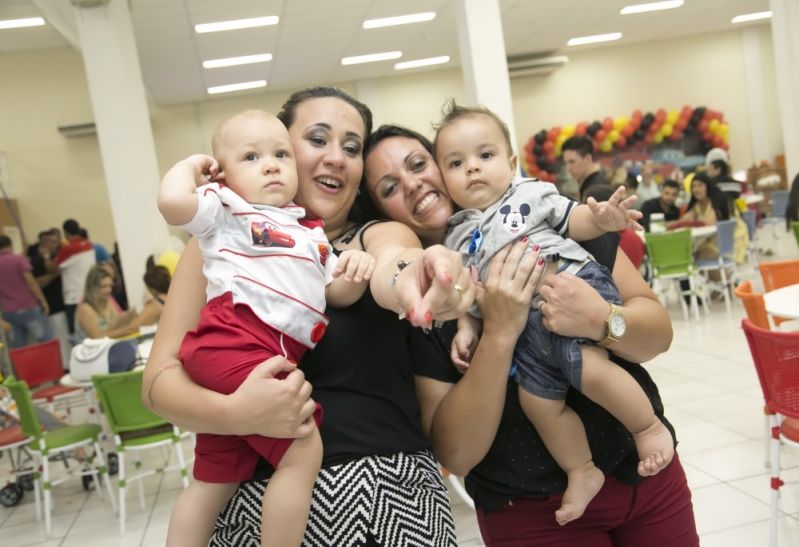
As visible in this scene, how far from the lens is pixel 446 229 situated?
1.73 metres

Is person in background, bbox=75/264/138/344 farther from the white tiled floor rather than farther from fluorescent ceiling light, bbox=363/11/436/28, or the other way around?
fluorescent ceiling light, bbox=363/11/436/28

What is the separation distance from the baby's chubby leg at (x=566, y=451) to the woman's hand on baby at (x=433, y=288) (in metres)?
0.48

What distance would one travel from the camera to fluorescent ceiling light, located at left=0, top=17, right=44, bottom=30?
398 inches

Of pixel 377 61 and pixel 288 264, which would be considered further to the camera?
pixel 377 61

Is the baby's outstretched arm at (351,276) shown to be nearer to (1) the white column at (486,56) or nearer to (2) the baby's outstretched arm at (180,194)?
(2) the baby's outstretched arm at (180,194)

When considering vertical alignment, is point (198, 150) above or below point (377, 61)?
below

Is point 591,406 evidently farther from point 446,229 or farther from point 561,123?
point 561,123

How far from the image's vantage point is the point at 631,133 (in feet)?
54.8

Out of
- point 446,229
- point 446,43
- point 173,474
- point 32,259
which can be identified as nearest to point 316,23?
point 446,43

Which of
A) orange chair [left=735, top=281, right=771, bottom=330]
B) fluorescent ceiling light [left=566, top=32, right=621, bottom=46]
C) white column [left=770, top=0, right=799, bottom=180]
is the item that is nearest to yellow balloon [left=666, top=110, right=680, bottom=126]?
fluorescent ceiling light [left=566, top=32, right=621, bottom=46]

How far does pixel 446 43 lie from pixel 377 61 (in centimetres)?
152

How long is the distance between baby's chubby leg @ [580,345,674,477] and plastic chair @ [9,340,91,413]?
19.0ft

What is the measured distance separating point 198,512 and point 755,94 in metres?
19.3

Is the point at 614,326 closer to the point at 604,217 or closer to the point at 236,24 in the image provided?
the point at 604,217
